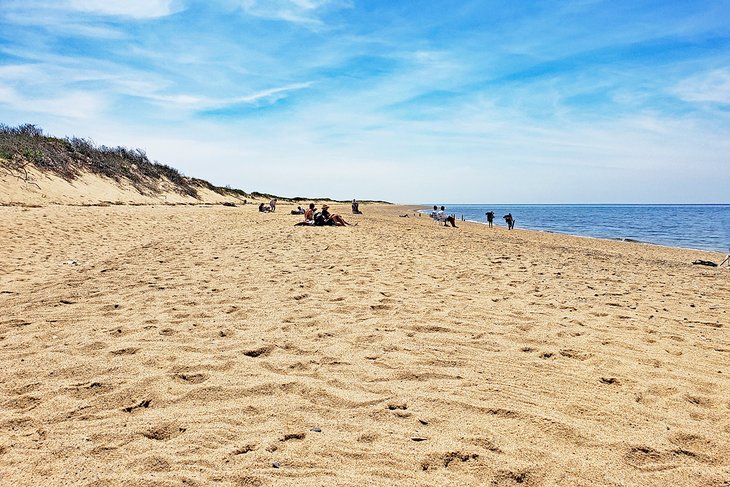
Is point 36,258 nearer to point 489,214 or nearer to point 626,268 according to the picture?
point 626,268

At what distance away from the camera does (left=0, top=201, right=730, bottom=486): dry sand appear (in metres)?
2.43

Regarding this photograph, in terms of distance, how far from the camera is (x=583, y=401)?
3209 millimetres

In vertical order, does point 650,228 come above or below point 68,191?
below

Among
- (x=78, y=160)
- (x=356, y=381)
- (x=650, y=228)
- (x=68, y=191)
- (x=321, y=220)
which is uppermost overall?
(x=78, y=160)

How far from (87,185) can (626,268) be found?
29.3m

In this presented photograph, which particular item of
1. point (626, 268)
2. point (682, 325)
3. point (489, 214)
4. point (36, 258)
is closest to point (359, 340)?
point (682, 325)

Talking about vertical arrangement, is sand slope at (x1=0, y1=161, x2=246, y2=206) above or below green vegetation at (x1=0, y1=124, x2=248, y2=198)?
below

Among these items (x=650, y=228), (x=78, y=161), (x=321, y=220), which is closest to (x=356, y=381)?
(x=321, y=220)

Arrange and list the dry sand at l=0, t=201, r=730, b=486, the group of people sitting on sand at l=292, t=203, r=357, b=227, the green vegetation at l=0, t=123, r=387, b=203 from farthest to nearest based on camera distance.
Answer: the green vegetation at l=0, t=123, r=387, b=203
the group of people sitting on sand at l=292, t=203, r=357, b=227
the dry sand at l=0, t=201, r=730, b=486

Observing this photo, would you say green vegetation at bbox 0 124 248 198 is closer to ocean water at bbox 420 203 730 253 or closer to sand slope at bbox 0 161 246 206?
sand slope at bbox 0 161 246 206

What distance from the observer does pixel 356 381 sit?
3.48 m

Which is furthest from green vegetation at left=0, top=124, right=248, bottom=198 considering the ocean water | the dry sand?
the ocean water

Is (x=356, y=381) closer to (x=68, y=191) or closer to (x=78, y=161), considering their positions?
(x=68, y=191)

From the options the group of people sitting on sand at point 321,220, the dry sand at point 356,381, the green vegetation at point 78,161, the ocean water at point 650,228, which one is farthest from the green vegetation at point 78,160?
the ocean water at point 650,228
